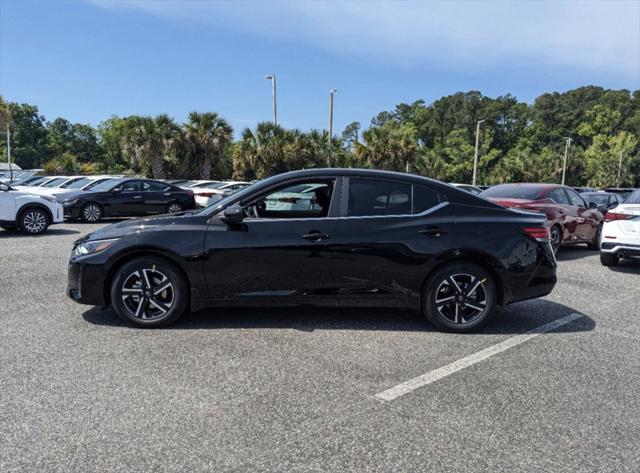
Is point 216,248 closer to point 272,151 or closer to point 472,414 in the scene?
point 472,414

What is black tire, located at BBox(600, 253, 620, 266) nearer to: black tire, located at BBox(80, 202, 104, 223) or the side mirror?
the side mirror

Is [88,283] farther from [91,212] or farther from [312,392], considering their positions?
[91,212]

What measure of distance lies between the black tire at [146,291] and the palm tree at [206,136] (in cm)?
2942

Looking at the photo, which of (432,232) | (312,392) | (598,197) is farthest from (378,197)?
(598,197)

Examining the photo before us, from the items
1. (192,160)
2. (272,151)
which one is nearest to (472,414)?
(272,151)

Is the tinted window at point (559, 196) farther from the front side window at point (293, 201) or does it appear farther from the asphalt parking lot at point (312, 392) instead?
the front side window at point (293, 201)

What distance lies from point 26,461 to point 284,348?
2188 mm

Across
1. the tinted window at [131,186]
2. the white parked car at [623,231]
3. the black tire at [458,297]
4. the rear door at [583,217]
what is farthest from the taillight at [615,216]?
the tinted window at [131,186]

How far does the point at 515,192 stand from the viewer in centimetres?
1023

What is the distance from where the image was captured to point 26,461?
106 inches

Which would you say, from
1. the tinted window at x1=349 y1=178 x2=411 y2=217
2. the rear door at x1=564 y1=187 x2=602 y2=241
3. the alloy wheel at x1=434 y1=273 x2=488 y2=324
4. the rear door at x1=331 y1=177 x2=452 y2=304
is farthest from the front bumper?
the rear door at x1=564 y1=187 x2=602 y2=241

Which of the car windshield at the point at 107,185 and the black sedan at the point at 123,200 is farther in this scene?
the car windshield at the point at 107,185

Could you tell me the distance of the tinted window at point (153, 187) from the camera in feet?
54.3

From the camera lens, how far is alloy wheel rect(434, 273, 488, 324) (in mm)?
5047
